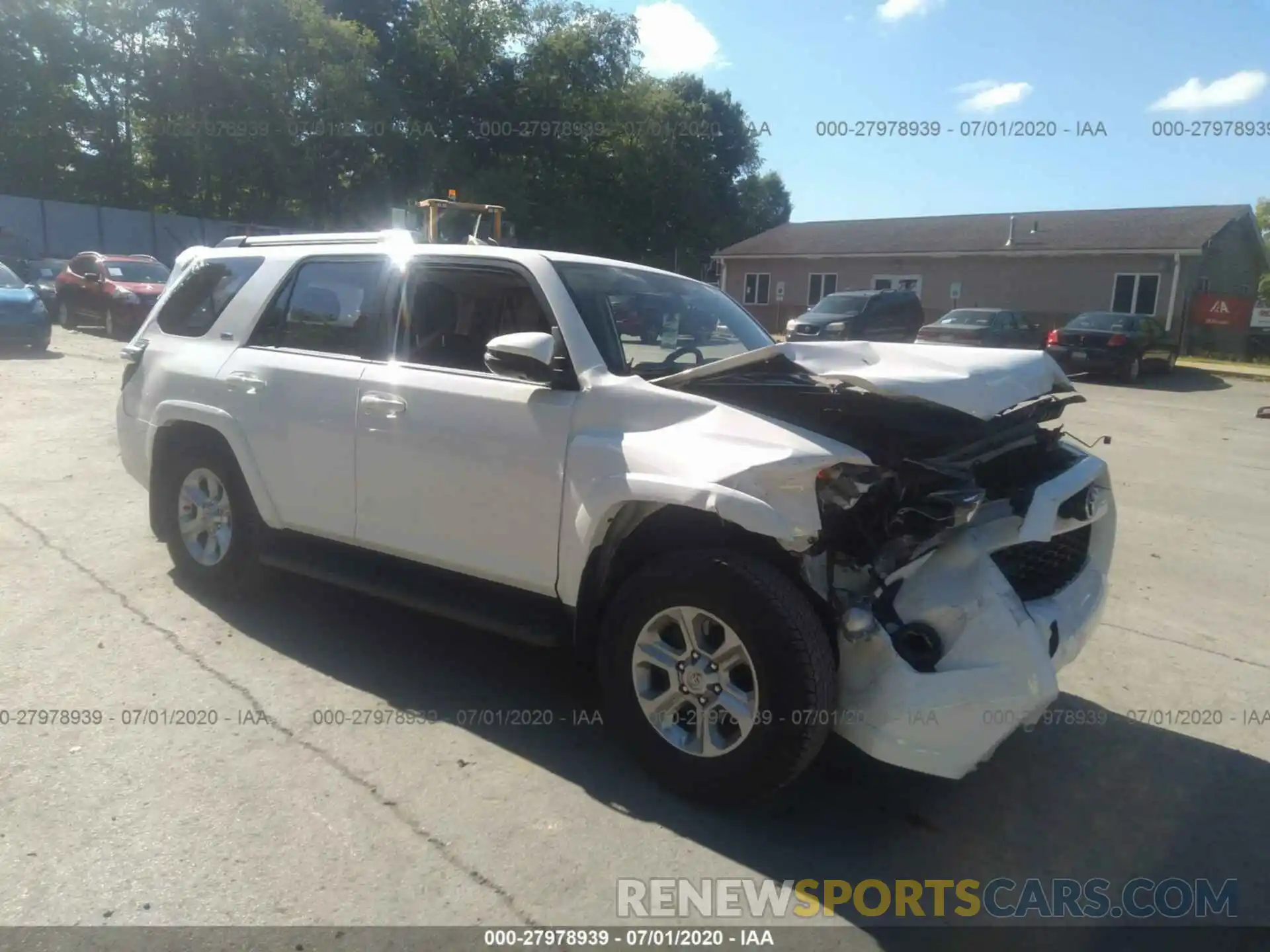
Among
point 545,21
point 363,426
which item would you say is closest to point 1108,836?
point 363,426

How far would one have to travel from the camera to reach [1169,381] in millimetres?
22562

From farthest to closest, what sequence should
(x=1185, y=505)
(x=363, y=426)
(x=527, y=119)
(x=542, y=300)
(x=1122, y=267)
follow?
(x=527, y=119) → (x=1122, y=267) → (x=1185, y=505) → (x=363, y=426) → (x=542, y=300)

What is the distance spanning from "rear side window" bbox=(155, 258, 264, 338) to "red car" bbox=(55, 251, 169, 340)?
575 inches

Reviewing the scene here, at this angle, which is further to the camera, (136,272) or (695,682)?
(136,272)

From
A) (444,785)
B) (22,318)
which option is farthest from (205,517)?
(22,318)

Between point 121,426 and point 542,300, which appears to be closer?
point 542,300

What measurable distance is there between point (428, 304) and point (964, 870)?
125 inches

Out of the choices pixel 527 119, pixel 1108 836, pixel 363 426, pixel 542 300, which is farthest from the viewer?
pixel 527 119

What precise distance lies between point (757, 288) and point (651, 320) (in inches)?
1430

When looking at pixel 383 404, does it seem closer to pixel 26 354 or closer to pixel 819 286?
pixel 26 354

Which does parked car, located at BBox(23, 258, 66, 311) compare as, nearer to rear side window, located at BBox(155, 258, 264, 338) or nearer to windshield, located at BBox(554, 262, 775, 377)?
rear side window, located at BBox(155, 258, 264, 338)

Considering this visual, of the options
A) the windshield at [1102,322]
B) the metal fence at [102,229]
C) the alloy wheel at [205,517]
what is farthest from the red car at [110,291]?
the windshield at [1102,322]

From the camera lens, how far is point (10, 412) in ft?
35.3

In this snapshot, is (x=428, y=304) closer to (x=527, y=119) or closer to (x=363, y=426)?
(x=363, y=426)
